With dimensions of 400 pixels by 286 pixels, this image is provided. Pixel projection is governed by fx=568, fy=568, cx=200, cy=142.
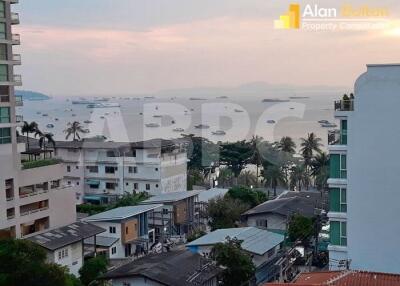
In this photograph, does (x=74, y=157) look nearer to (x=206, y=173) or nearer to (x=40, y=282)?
(x=206, y=173)

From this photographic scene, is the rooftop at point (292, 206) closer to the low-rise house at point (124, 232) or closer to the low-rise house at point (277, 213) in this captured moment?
the low-rise house at point (277, 213)

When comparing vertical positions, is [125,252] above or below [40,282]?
below

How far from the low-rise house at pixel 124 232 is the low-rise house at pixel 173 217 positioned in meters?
1.84

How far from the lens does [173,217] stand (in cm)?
2238

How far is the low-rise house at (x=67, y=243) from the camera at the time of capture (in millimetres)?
15413

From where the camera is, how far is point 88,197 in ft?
92.9

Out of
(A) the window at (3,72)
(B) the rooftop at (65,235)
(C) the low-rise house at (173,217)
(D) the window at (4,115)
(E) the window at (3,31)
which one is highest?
(E) the window at (3,31)

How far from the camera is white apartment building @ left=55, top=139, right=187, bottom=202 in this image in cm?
2738

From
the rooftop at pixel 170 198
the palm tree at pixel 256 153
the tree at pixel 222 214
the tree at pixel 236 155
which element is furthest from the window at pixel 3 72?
the tree at pixel 236 155

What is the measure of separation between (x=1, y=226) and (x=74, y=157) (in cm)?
1186

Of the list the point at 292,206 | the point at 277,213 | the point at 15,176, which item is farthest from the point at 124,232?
the point at 292,206

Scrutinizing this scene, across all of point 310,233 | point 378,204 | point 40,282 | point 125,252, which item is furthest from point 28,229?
point 378,204

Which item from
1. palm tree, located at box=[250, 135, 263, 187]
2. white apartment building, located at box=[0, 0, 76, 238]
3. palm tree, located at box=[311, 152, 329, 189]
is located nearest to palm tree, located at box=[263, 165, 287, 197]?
palm tree, located at box=[311, 152, 329, 189]

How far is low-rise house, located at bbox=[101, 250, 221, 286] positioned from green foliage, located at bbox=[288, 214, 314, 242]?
4.76 meters
